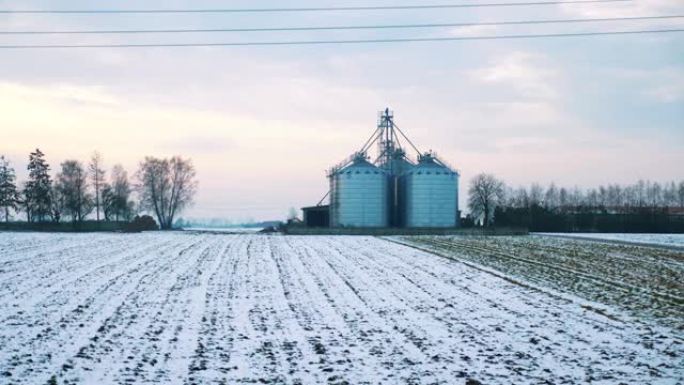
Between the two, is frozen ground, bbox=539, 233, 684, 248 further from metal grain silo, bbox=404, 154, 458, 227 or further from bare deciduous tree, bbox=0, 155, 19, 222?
bare deciduous tree, bbox=0, 155, 19, 222

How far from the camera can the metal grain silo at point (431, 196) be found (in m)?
86.2

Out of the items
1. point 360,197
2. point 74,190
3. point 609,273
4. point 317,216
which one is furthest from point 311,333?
point 74,190

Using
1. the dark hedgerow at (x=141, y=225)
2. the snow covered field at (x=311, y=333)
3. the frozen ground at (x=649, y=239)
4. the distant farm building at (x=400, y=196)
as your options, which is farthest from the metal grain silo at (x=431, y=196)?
the snow covered field at (x=311, y=333)

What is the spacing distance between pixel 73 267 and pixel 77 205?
90.4 metres

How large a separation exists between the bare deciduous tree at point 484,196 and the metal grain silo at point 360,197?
130 ft

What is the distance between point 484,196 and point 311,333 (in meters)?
114

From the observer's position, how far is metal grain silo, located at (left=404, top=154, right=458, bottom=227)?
8619 centimetres

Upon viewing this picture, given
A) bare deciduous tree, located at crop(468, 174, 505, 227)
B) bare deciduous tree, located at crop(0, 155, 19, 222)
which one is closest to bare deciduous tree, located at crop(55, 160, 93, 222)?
bare deciduous tree, located at crop(0, 155, 19, 222)

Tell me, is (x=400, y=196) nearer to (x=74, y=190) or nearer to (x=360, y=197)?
(x=360, y=197)

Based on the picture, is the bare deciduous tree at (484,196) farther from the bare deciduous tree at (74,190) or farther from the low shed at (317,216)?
the bare deciduous tree at (74,190)

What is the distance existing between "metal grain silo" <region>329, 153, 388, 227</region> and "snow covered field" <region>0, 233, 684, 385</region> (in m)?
58.3

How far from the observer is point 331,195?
92.8 metres

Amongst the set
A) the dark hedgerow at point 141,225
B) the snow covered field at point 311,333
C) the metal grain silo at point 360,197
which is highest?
the metal grain silo at point 360,197

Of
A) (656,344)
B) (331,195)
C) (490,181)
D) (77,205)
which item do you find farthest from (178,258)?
(490,181)
